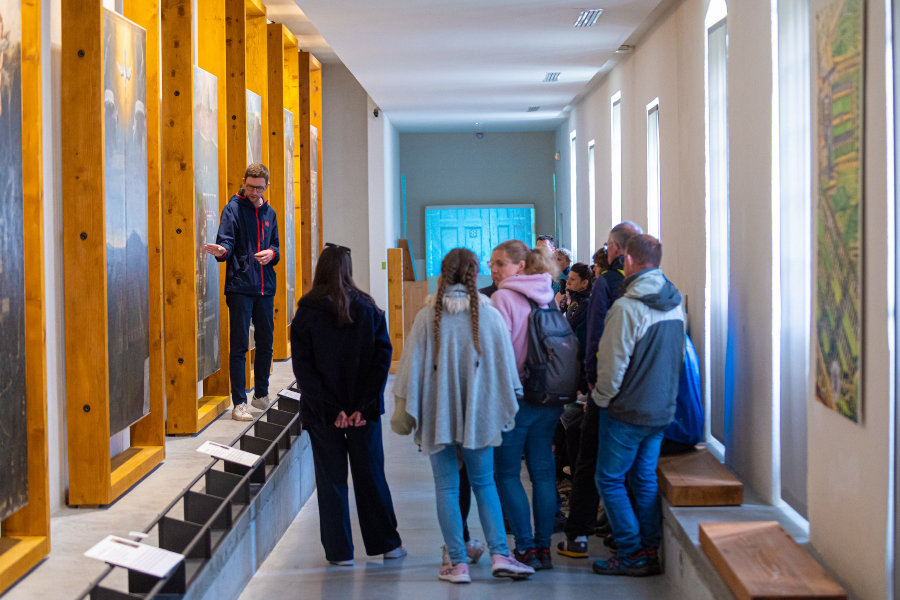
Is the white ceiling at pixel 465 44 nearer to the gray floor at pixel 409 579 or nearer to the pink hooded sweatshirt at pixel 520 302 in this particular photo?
the pink hooded sweatshirt at pixel 520 302

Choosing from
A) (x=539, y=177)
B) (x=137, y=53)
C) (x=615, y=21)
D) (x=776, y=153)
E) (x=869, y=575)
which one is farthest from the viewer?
(x=539, y=177)

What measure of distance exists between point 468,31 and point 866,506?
16.0ft

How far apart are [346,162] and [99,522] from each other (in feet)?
30.7

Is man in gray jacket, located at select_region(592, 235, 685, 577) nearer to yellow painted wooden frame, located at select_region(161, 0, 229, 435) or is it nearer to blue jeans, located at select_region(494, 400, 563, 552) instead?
blue jeans, located at select_region(494, 400, 563, 552)

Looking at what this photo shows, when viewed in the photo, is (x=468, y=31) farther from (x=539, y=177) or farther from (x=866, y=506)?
(x=539, y=177)

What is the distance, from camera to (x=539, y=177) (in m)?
16.2

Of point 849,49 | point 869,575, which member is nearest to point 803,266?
point 849,49

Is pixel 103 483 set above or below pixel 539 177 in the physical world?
below

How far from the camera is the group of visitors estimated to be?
147 inches

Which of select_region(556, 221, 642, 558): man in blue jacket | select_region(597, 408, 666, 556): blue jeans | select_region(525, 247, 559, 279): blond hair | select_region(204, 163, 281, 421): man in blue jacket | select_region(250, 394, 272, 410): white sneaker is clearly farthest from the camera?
select_region(250, 394, 272, 410): white sneaker

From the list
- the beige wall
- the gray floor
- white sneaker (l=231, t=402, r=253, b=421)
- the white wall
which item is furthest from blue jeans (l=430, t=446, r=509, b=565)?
the white wall

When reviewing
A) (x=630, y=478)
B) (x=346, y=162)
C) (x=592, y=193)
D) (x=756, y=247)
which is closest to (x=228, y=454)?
(x=630, y=478)

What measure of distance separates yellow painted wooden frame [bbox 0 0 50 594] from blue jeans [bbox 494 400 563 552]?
6.66ft

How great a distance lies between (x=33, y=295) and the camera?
3646mm
